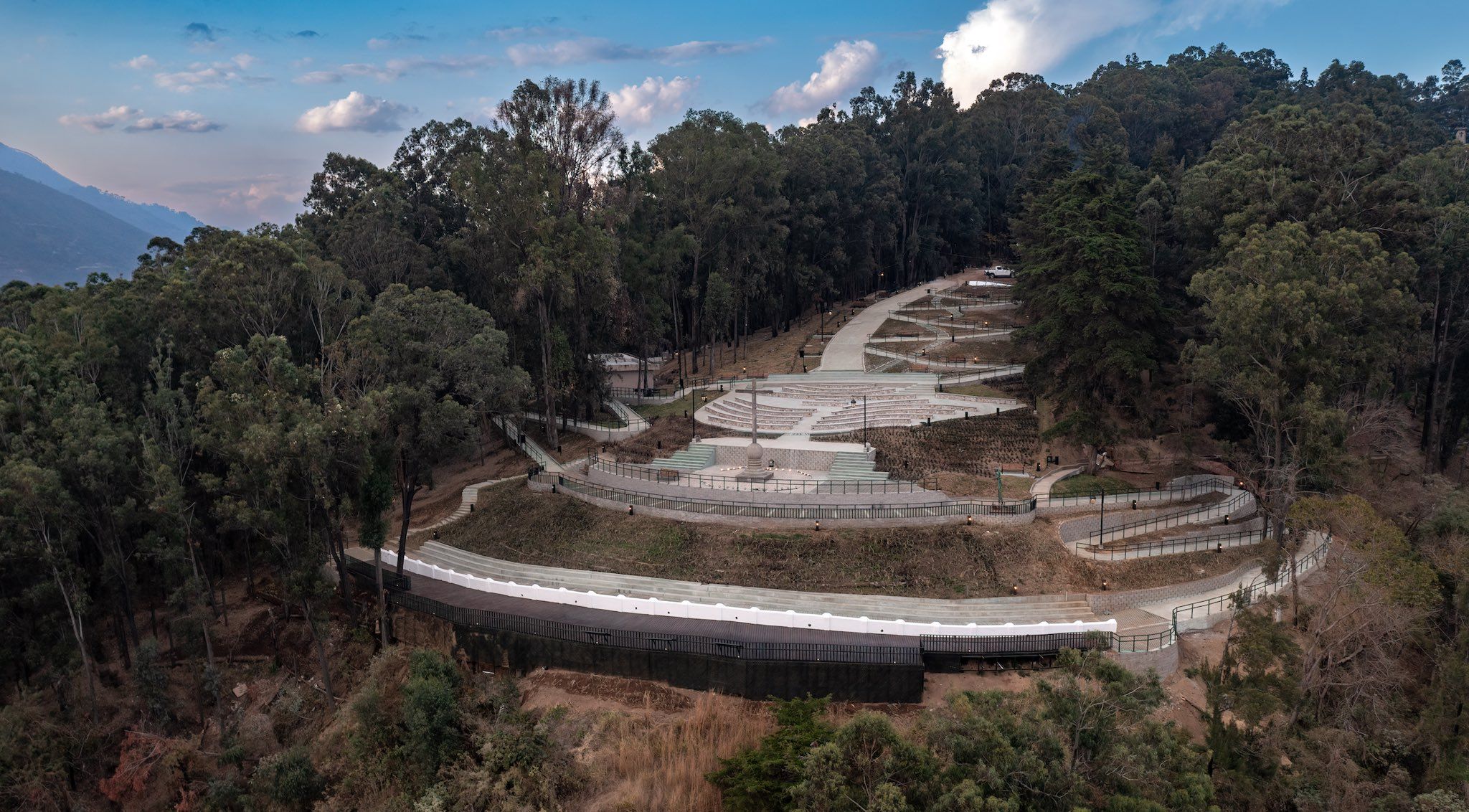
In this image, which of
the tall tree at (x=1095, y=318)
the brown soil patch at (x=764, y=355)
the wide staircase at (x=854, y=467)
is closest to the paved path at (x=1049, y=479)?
the tall tree at (x=1095, y=318)

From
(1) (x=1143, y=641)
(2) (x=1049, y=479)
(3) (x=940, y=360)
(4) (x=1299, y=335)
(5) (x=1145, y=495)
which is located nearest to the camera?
(1) (x=1143, y=641)

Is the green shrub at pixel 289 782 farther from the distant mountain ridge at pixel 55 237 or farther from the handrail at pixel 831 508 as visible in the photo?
the distant mountain ridge at pixel 55 237

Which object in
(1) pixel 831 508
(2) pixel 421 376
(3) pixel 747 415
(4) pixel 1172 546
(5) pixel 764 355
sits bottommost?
(4) pixel 1172 546

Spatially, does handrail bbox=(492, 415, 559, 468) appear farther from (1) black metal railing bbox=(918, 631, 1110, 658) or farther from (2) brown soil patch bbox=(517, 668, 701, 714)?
(1) black metal railing bbox=(918, 631, 1110, 658)

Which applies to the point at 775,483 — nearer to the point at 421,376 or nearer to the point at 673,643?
the point at 673,643

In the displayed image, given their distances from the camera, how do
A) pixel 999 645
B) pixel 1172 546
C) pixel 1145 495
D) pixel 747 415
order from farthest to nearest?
1. pixel 747 415
2. pixel 1145 495
3. pixel 1172 546
4. pixel 999 645

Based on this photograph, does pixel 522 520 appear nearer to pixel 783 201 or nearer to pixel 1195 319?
pixel 783 201

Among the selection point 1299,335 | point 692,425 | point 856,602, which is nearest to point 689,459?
point 692,425
